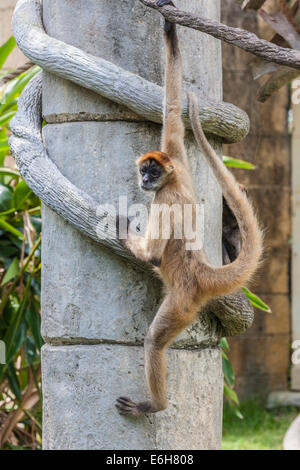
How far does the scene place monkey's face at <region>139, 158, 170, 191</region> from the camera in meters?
2.87

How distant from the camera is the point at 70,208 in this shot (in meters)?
3.02

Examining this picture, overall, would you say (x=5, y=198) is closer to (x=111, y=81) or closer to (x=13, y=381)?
(x=13, y=381)

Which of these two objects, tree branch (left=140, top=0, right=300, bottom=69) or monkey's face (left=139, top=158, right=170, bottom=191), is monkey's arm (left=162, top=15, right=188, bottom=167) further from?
tree branch (left=140, top=0, right=300, bottom=69)

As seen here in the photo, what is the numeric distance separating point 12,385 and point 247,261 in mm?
2703

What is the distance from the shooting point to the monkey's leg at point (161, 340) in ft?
9.52

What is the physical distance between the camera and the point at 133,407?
2980mm

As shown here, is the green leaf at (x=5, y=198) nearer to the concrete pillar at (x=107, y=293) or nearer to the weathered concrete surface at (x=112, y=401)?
the concrete pillar at (x=107, y=293)

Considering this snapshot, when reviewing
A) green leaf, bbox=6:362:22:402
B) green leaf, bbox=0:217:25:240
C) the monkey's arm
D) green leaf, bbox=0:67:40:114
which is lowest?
green leaf, bbox=6:362:22:402

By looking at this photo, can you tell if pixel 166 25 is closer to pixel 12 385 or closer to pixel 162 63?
pixel 162 63

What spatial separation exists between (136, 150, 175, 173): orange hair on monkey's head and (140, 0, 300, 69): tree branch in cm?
54

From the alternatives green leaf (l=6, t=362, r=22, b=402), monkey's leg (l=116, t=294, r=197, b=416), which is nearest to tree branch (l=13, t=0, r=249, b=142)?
monkey's leg (l=116, t=294, r=197, b=416)
